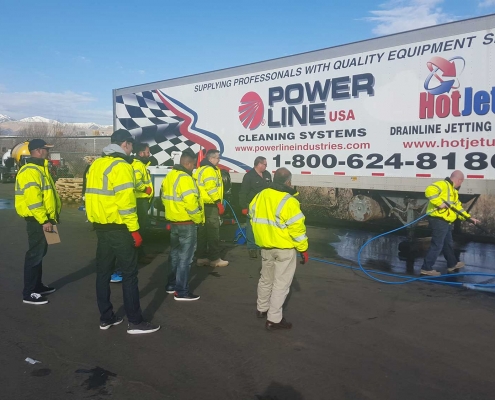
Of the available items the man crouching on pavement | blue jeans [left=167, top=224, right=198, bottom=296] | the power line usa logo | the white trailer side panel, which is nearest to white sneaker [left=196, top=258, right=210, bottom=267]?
blue jeans [left=167, top=224, right=198, bottom=296]

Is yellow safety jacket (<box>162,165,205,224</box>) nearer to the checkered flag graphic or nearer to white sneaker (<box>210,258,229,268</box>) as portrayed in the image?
white sneaker (<box>210,258,229,268</box>)

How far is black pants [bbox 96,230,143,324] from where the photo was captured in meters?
4.79

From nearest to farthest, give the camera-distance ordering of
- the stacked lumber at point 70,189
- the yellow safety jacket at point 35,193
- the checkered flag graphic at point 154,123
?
the yellow safety jacket at point 35,193, the checkered flag graphic at point 154,123, the stacked lumber at point 70,189

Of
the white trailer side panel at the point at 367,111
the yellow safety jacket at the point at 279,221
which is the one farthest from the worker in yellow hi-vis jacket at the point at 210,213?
the white trailer side panel at the point at 367,111

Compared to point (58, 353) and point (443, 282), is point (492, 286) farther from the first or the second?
point (58, 353)

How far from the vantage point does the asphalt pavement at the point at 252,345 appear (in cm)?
378

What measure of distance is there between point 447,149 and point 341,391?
611 cm

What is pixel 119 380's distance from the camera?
3904mm

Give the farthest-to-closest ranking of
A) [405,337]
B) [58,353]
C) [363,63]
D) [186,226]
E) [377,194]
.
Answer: [377,194]
[363,63]
[186,226]
[405,337]
[58,353]

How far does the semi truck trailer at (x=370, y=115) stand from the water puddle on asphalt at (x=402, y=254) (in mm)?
606

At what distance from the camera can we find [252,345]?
4617 millimetres

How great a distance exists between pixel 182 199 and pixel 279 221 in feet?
4.94

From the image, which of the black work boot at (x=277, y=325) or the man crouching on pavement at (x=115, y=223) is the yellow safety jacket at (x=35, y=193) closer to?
the man crouching on pavement at (x=115, y=223)

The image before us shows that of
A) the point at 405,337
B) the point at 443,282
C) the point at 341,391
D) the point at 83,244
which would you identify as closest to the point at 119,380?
the point at 341,391
